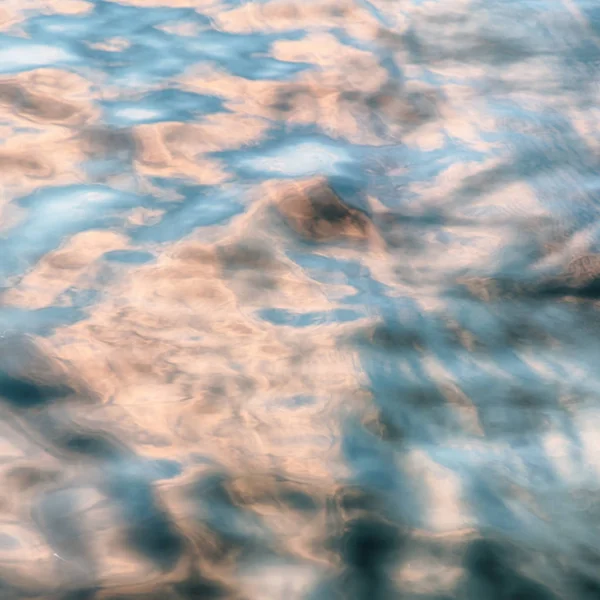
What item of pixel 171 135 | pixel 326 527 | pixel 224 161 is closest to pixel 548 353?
pixel 326 527

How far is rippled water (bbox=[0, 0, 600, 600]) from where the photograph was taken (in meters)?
1.02

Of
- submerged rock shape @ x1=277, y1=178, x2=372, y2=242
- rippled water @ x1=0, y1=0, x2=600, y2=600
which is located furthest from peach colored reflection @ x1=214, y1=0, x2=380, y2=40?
submerged rock shape @ x1=277, y1=178, x2=372, y2=242

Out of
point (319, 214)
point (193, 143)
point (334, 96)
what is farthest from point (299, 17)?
point (319, 214)

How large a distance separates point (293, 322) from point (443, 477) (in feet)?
1.14

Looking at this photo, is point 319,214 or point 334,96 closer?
point 319,214

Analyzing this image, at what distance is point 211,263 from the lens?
1.44 meters

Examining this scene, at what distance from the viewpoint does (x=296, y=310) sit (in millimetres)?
1358

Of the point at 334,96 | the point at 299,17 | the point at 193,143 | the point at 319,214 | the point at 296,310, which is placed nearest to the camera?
the point at 296,310

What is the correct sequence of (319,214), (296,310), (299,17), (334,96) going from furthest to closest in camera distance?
(299,17) → (334,96) → (319,214) → (296,310)

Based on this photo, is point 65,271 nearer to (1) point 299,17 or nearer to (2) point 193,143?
(2) point 193,143

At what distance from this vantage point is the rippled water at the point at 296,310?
1.02 meters

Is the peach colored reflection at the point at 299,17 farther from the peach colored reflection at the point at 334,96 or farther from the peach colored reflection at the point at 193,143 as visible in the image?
the peach colored reflection at the point at 193,143

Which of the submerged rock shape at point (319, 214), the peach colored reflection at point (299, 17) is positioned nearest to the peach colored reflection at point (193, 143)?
the submerged rock shape at point (319, 214)

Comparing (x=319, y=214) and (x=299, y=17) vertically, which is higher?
→ (x=299, y=17)
